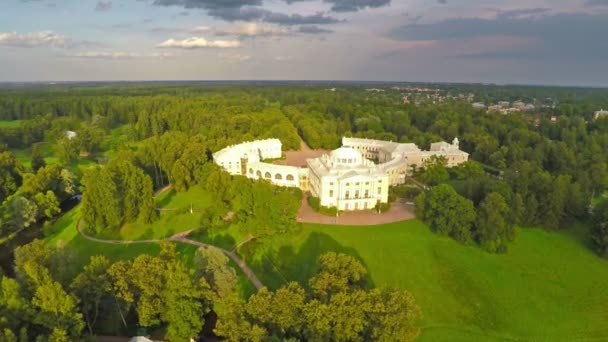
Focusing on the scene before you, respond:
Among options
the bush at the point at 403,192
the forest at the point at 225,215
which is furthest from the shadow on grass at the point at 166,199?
the bush at the point at 403,192

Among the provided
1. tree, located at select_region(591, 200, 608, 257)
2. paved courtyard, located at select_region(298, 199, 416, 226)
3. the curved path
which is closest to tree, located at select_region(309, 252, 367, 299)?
the curved path

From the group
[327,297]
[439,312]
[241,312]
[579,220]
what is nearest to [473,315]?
[439,312]

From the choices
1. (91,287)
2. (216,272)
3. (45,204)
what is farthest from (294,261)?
(45,204)

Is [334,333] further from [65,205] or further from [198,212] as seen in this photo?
[65,205]

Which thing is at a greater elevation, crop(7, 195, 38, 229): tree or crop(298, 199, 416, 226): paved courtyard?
crop(7, 195, 38, 229): tree

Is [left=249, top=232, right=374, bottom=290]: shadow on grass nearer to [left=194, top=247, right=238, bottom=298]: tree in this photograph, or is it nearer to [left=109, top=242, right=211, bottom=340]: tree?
[left=194, top=247, right=238, bottom=298]: tree

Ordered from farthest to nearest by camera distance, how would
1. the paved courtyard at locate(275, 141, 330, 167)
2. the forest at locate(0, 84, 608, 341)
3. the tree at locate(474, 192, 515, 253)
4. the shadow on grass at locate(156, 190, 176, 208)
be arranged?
the paved courtyard at locate(275, 141, 330, 167) < the shadow on grass at locate(156, 190, 176, 208) < the tree at locate(474, 192, 515, 253) < the forest at locate(0, 84, 608, 341)

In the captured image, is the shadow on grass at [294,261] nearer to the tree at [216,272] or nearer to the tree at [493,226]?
the tree at [216,272]
